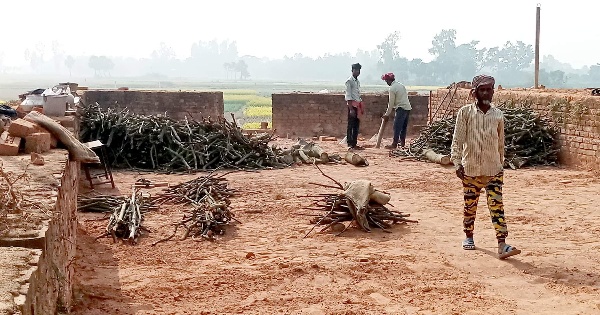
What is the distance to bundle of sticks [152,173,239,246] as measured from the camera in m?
6.87

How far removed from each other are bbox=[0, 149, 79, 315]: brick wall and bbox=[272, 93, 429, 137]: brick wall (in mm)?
14150

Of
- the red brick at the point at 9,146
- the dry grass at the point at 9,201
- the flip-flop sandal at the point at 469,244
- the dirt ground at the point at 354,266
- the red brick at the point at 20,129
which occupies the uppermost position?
the red brick at the point at 20,129

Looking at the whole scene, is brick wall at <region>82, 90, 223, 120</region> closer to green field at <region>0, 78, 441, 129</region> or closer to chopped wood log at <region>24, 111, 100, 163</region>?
green field at <region>0, 78, 441, 129</region>

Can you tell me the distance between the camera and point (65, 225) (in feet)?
15.3

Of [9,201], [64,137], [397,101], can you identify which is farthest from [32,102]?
[397,101]

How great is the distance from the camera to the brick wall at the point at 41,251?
2.64m

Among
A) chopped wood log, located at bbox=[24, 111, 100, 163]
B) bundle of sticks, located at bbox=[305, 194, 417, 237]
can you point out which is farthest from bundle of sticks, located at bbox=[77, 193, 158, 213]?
bundle of sticks, located at bbox=[305, 194, 417, 237]

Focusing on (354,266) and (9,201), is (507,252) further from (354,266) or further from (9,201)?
(9,201)

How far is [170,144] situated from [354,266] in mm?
7141

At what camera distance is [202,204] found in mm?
7605

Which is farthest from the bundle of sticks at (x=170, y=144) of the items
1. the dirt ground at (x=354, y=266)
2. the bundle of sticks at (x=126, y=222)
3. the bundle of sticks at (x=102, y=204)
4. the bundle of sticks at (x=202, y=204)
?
the bundle of sticks at (x=126, y=222)

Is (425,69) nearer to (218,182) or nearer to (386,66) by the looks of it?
(386,66)

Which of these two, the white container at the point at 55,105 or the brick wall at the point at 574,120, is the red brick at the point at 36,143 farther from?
the brick wall at the point at 574,120

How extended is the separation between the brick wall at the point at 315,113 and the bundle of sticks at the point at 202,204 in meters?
9.52
